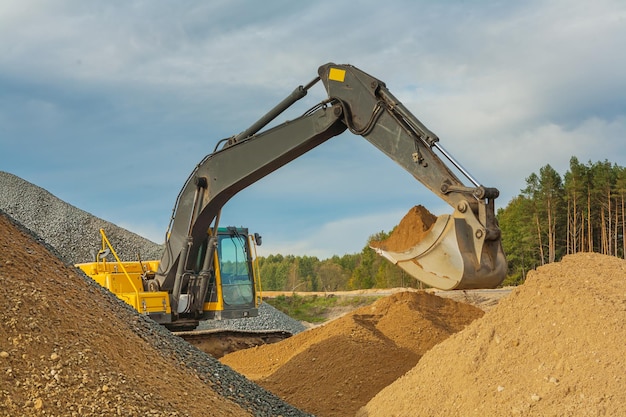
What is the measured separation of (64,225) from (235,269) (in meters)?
21.2

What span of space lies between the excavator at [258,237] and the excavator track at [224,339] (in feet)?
4.19

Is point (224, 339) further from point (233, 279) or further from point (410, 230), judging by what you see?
point (410, 230)

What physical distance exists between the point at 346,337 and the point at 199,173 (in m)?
3.39

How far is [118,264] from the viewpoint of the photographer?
43.6ft

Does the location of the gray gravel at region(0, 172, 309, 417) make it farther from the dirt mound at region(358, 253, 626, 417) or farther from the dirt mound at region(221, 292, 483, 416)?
the dirt mound at region(221, 292, 483, 416)

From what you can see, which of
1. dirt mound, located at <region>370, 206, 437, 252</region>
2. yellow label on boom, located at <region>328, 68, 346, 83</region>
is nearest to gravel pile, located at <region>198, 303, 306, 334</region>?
yellow label on boom, located at <region>328, 68, 346, 83</region>

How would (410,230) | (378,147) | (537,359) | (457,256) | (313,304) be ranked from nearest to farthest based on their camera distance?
(537,359) < (457,256) < (410,230) < (378,147) < (313,304)

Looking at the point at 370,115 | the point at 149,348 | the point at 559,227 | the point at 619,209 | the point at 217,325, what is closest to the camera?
the point at 149,348

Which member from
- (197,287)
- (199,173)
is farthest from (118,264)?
(199,173)

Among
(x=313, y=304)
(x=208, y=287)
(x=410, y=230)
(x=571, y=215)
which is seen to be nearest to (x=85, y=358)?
(x=410, y=230)

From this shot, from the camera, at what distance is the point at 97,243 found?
1243 inches

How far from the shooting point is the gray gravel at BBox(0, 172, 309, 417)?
26.5 feet

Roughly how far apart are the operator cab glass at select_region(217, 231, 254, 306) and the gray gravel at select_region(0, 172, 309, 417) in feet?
9.02

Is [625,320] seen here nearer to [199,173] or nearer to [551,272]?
[551,272]
